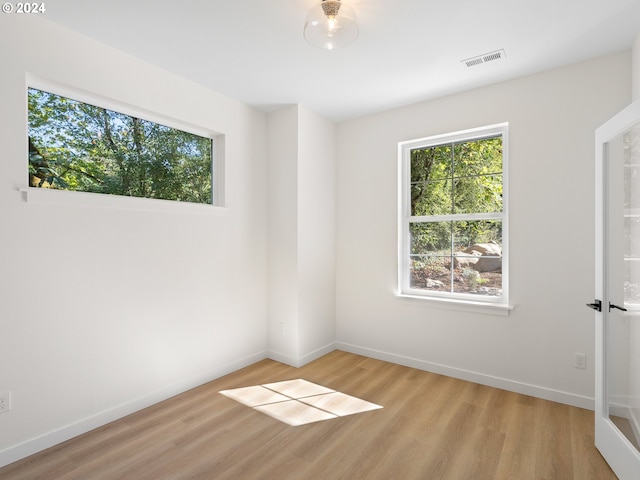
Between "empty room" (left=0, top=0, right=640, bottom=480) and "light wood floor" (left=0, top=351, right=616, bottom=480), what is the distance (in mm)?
18

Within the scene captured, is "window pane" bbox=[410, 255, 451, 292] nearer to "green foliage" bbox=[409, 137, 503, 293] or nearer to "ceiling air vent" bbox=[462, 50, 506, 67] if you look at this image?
"green foliage" bbox=[409, 137, 503, 293]

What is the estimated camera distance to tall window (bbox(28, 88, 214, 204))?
2.21m

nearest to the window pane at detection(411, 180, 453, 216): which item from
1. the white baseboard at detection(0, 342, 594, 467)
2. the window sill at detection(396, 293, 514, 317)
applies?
the window sill at detection(396, 293, 514, 317)

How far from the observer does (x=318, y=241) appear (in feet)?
12.4

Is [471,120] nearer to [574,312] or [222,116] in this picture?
[574,312]

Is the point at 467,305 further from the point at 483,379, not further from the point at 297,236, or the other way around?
the point at 297,236

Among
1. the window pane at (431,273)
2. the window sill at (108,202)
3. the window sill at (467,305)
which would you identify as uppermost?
the window sill at (108,202)

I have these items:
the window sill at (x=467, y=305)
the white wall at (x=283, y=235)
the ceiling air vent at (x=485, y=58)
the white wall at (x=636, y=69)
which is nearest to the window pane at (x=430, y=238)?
the window sill at (x=467, y=305)

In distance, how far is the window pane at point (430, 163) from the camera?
133 inches

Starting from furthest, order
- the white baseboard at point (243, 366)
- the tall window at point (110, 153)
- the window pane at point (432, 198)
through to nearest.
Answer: the window pane at point (432, 198)
the tall window at point (110, 153)
the white baseboard at point (243, 366)

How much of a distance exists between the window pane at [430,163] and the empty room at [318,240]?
0.02 m

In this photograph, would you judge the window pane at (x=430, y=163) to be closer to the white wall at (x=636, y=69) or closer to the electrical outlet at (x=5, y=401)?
the white wall at (x=636, y=69)

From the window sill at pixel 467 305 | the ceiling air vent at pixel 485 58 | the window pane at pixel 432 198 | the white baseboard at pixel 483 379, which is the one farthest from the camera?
the window pane at pixel 432 198

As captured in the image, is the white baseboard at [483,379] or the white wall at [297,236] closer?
the white baseboard at [483,379]
